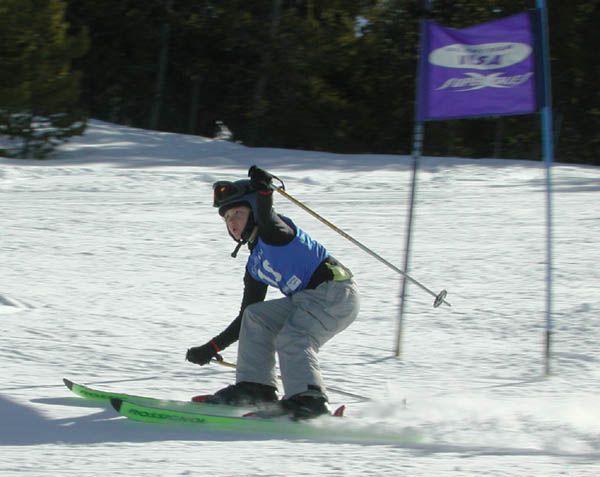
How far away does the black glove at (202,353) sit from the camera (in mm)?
4562

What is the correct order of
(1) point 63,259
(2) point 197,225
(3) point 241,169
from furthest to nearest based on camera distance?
1. (3) point 241,169
2. (2) point 197,225
3. (1) point 63,259

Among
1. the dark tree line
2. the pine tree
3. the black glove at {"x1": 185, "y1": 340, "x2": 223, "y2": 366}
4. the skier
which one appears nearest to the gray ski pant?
the skier

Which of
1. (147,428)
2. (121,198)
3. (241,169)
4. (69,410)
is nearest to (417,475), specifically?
(147,428)

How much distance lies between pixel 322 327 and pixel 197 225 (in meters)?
5.90

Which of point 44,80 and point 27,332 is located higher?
point 44,80

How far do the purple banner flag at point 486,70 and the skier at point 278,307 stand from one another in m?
1.84

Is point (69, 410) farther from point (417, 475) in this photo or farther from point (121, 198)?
point (121, 198)

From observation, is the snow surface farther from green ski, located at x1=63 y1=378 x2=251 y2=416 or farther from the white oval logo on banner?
the white oval logo on banner

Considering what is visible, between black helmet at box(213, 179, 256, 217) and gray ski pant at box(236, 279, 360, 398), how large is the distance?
466 millimetres

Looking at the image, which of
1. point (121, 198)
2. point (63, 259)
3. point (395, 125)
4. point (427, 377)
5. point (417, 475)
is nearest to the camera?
point (417, 475)

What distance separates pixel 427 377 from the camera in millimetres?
5684

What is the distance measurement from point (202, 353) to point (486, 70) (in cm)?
250

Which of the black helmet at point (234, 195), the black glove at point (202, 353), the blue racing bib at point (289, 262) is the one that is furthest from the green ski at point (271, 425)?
the black helmet at point (234, 195)

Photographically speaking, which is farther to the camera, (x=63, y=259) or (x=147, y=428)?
(x=63, y=259)
